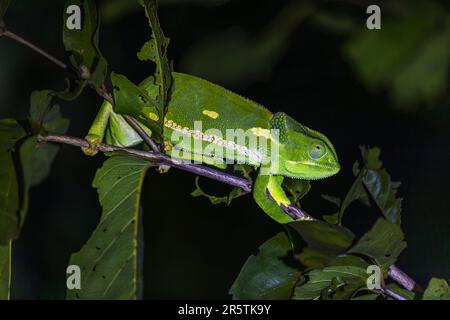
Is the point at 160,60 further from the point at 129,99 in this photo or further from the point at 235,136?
the point at 235,136

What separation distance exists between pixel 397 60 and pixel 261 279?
70 centimetres

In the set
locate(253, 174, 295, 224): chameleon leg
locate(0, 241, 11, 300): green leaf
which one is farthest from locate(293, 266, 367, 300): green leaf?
locate(0, 241, 11, 300): green leaf

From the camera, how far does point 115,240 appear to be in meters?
1.00

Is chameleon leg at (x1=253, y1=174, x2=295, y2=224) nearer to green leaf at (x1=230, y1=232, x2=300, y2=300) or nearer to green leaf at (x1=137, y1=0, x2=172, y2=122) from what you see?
green leaf at (x1=230, y1=232, x2=300, y2=300)

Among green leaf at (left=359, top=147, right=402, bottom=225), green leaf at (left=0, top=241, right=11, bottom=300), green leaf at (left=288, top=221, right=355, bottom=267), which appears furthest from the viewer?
green leaf at (left=359, top=147, right=402, bottom=225)

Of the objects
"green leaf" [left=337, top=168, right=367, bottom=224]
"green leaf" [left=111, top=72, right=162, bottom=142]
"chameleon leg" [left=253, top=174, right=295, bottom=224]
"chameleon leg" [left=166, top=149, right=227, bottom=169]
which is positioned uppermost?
"green leaf" [left=111, top=72, right=162, bottom=142]

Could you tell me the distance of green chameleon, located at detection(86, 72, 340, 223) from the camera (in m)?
1.17

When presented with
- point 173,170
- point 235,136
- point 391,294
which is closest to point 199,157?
point 235,136

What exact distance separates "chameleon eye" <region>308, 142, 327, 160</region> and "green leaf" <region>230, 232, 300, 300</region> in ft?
1.21

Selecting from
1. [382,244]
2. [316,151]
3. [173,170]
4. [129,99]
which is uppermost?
[129,99]

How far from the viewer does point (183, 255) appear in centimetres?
333

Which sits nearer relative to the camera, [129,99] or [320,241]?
[320,241]

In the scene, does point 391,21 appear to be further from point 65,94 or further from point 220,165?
point 65,94

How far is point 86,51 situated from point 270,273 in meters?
0.46
